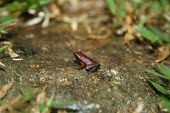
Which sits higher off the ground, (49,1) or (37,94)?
(49,1)

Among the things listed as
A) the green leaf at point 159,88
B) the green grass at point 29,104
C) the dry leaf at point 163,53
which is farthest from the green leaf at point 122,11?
the green grass at point 29,104

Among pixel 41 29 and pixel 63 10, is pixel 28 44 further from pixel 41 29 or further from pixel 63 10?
pixel 63 10

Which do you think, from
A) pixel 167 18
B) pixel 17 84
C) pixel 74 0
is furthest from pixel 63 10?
pixel 17 84

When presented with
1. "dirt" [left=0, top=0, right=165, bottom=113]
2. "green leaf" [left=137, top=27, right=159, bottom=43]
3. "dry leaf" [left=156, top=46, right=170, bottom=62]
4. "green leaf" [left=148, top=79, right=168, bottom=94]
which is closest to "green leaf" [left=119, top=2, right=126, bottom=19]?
"green leaf" [left=137, top=27, right=159, bottom=43]

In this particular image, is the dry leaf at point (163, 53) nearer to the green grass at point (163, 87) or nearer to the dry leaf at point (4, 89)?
the green grass at point (163, 87)

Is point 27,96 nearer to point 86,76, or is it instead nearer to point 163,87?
point 86,76

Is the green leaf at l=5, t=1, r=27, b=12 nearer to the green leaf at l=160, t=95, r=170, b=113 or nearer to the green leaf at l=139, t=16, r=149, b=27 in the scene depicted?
the green leaf at l=139, t=16, r=149, b=27
